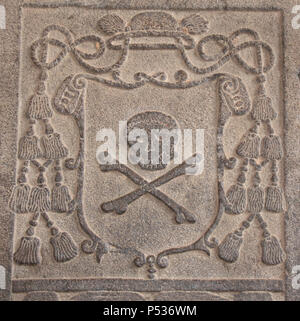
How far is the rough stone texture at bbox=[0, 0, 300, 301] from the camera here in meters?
1.78

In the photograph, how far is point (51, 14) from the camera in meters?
1.92

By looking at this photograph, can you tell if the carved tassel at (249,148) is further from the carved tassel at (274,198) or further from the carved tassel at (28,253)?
the carved tassel at (28,253)

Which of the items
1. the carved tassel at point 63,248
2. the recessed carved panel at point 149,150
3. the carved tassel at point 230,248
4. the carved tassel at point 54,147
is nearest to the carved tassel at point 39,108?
the recessed carved panel at point 149,150

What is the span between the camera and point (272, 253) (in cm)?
179

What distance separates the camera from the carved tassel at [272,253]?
178 cm

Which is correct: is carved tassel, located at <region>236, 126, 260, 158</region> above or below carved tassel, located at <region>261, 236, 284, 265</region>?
above

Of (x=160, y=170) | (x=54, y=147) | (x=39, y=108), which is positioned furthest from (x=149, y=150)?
(x=39, y=108)

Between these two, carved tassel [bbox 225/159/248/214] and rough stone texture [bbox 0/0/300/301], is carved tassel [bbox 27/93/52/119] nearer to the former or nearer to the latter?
rough stone texture [bbox 0/0/300/301]

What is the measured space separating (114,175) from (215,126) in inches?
21.2

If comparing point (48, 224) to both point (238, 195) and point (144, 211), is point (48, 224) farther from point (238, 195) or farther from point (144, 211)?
point (238, 195)

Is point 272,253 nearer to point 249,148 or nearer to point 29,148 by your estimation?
point 249,148

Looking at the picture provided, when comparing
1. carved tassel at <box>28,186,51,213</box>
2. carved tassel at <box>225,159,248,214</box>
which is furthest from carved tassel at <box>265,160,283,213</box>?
carved tassel at <box>28,186,51,213</box>

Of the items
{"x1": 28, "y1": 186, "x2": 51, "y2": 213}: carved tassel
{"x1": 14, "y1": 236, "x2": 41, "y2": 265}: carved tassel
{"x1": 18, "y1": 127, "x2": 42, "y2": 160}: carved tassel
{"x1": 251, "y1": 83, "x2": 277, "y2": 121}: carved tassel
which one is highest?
{"x1": 251, "y1": 83, "x2": 277, "y2": 121}: carved tassel

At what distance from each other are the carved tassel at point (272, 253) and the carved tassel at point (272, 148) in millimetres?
397
